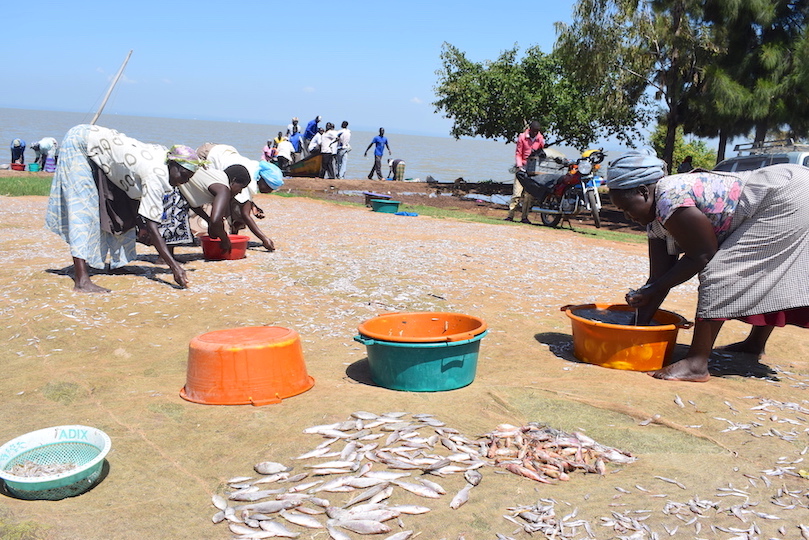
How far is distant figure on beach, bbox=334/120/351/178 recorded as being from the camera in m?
21.4

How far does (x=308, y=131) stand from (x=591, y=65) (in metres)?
9.63

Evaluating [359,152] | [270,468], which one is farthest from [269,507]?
[359,152]

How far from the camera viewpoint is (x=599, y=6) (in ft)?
53.1

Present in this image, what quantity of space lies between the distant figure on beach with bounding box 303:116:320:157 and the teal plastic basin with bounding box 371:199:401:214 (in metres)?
8.27

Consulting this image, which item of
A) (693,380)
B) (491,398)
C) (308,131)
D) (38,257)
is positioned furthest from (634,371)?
(308,131)

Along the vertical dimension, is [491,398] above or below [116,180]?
below

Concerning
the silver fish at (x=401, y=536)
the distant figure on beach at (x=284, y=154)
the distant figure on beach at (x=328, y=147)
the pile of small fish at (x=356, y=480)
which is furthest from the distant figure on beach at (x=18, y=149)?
the silver fish at (x=401, y=536)

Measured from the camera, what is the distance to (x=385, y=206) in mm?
14906

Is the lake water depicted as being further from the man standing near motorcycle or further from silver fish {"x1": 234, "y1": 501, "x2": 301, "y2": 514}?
the man standing near motorcycle

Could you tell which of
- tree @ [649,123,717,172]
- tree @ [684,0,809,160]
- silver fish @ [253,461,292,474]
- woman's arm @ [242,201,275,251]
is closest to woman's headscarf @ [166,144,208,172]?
woman's arm @ [242,201,275,251]

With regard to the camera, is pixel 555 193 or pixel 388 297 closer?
pixel 388 297

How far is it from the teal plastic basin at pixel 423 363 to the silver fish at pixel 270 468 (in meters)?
1.07

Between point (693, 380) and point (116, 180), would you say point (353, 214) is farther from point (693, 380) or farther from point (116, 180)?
point (693, 380)

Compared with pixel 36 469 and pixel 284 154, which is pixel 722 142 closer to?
pixel 284 154
